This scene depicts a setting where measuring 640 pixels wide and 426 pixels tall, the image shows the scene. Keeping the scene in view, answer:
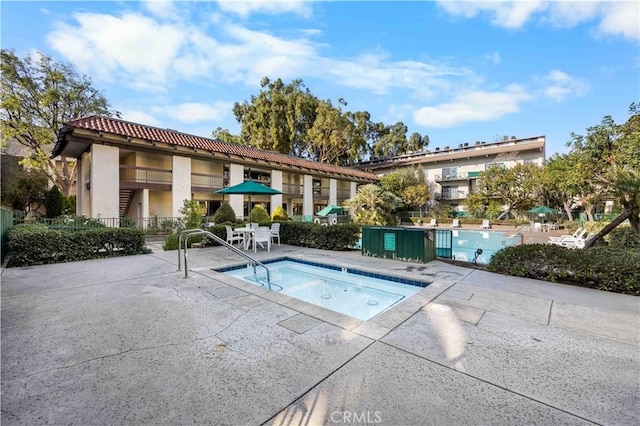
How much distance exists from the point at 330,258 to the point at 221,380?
6.23m

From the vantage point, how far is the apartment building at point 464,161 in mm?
30594

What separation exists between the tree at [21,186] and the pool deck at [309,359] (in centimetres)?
2231

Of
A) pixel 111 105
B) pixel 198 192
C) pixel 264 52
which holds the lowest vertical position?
pixel 198 192

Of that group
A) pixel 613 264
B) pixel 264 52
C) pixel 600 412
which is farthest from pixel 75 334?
pixel 264 52

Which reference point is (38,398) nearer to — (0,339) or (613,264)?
(0,339)

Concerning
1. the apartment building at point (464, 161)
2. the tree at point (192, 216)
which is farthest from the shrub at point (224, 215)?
the apartment building at point (464, 161)

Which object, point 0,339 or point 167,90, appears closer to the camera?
point 0,339

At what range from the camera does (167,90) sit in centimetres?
1494

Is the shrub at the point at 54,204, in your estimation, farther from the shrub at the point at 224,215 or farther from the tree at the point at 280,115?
the tree at the point at 280,115

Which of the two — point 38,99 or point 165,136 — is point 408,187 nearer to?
point 165,136

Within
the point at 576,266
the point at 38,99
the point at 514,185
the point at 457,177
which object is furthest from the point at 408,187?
the point at 38,99

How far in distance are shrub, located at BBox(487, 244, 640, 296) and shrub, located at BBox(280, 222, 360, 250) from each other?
4622 millimetres

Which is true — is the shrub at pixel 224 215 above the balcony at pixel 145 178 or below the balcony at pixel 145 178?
below

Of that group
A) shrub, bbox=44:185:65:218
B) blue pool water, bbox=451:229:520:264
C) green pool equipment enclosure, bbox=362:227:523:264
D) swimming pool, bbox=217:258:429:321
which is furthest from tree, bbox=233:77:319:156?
swimming pool, bbox=217:258:429:321
